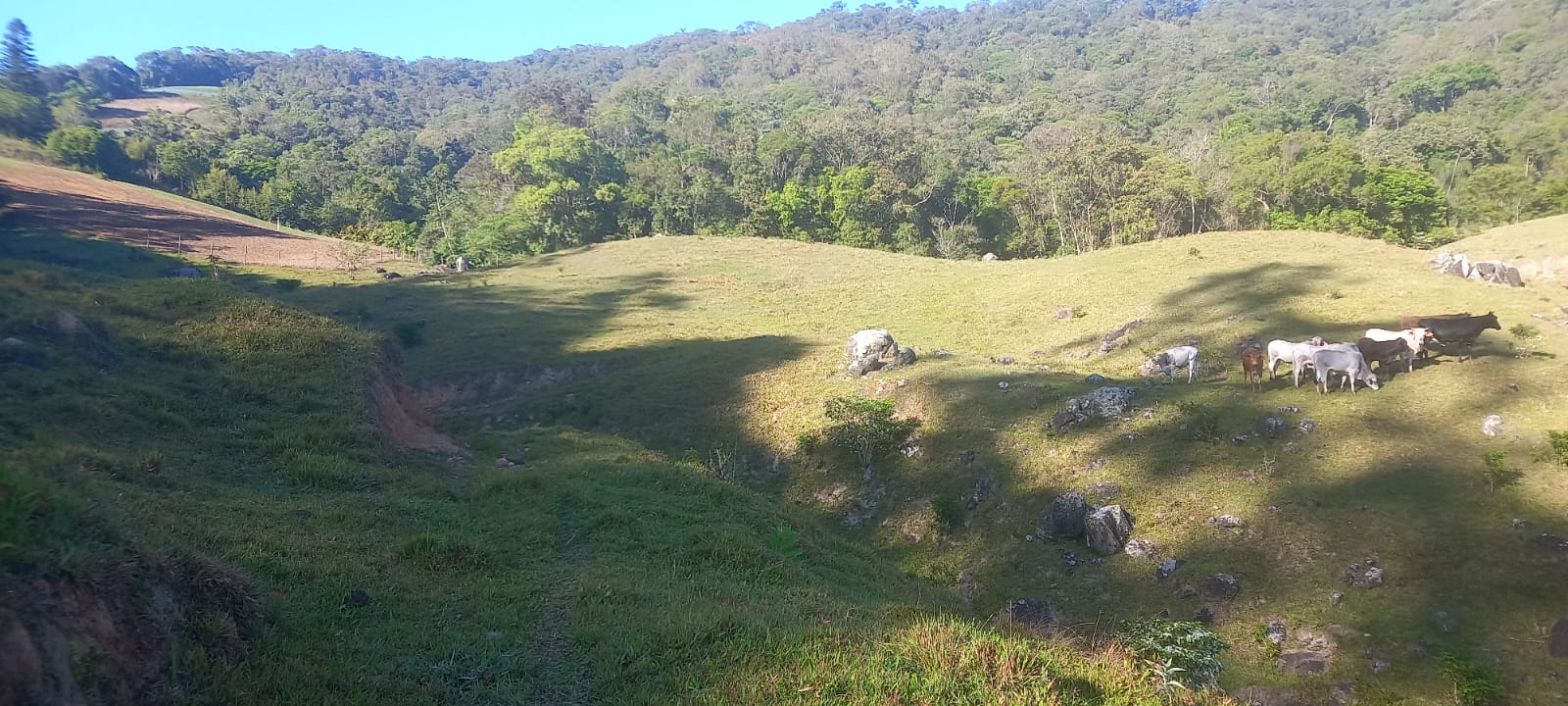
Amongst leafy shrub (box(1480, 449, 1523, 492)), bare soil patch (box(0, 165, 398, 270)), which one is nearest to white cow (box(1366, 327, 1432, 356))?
leafy shrub (box(1480, 449, 1523, 492))

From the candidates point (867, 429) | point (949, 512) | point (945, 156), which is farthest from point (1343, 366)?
point (945, 156)

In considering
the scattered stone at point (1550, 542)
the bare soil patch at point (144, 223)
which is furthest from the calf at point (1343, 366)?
the bare soil patch at point (144, 223)

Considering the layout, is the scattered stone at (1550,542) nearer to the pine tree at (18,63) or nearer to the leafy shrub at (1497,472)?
the leafy shrub at (1497,472)

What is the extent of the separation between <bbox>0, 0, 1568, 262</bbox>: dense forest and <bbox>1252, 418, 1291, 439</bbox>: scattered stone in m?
42.2

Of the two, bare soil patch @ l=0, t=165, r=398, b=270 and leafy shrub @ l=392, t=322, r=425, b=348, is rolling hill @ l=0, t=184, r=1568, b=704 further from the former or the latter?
bare soil patch @ l=0, t=165, r=398, b=270

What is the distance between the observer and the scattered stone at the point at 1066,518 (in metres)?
14.4

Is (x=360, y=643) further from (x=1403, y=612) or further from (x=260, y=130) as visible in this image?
(x=260, y=130)

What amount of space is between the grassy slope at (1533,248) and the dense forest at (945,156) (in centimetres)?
1689

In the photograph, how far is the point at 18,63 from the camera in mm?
84375

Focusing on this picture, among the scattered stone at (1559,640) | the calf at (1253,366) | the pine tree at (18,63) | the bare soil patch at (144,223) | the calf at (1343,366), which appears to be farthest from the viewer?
the pine tree at (18,63)

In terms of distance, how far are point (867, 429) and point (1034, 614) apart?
751 centimetres

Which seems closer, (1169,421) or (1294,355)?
(1169,421)

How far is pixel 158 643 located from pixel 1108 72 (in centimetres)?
18728

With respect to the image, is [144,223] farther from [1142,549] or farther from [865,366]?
[1142,549]
